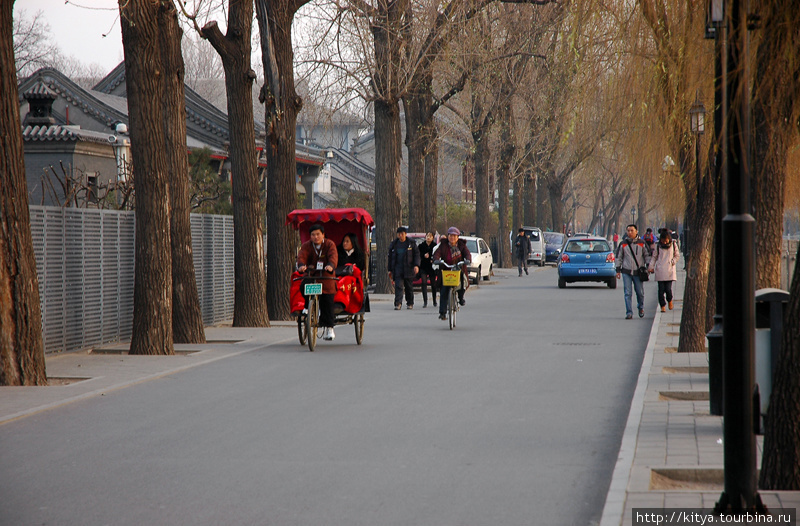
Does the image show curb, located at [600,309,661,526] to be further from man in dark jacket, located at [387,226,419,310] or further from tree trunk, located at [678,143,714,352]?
man in dark jacket, located at [387,226,419,310]

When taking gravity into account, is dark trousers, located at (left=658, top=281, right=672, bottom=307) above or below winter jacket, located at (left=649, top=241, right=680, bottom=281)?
below

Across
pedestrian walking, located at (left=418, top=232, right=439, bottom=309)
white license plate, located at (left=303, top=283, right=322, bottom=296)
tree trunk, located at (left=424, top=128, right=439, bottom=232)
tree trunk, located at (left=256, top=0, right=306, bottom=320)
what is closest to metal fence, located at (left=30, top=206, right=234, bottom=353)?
white license plate, located at (left=303, top=283, right=322, bottom=296)

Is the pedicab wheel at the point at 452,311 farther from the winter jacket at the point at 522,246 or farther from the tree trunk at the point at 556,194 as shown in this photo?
the tree trunk at the point at 556,194

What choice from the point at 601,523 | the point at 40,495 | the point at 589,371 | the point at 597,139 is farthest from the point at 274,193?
the point at 601,523

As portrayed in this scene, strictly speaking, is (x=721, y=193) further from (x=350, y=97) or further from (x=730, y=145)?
(x=350, y=97)

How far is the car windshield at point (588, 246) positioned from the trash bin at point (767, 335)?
29219mm

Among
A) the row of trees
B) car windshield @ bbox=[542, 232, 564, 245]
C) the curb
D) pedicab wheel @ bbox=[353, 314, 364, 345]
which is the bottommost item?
the curb

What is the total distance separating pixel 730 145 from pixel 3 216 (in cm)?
835

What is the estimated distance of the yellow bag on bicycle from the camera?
1986 centimetres

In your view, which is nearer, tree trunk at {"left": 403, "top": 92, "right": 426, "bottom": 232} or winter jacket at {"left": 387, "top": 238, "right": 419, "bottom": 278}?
winter jacket at {"left": 387, "top": 238, "right": 419, "bottom": 278}

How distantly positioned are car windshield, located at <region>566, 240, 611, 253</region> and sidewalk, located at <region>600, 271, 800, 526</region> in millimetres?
23258

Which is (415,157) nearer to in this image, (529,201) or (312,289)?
(312,289)

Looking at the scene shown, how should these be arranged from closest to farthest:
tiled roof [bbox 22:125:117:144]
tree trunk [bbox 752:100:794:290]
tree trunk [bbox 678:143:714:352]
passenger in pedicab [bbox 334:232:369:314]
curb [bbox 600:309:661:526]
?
curb [bbox 600:309:661:526], tree trunk [bbox 752:100:794:290], tree trunk [bbox 678:143:714:352], passenger in pedicab [bbox 334:232:369:314], tiled roof [bbox 22:125:117:144]

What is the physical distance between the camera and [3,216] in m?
11.5
